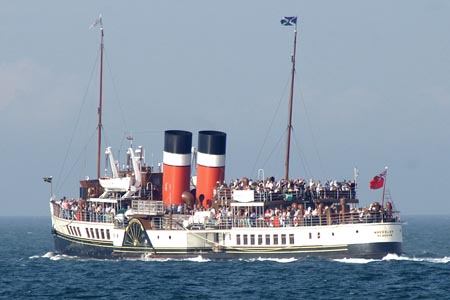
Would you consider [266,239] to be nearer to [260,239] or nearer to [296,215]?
[260,239]

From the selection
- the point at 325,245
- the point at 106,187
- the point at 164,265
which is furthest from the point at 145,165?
the point at 325,245

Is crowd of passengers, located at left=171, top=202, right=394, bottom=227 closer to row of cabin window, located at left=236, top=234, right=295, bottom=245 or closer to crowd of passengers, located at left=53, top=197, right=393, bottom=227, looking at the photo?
crowd of passengers, located at left=53, top=197, right=393, bottom=227

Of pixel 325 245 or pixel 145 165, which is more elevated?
pixel 145 165

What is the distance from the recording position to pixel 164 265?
72625 mm

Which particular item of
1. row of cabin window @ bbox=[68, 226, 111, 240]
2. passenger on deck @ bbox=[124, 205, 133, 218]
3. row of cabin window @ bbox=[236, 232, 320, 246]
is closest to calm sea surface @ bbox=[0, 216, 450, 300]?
row of cabin window @ bbox=[236, 232, 320, 246]

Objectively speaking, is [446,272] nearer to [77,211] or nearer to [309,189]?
[309,189]

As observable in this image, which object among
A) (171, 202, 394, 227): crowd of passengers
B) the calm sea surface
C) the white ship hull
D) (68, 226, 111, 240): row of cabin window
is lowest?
the calm sea surface

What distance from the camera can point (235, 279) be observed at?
64188 mm

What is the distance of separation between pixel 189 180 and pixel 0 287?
19.0 metres

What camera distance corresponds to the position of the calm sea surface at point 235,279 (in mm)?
59375

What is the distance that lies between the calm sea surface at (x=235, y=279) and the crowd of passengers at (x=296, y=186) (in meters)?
4.79

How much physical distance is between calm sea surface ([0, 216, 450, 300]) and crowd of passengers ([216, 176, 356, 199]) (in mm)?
4790

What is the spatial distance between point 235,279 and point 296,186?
11.5 meters

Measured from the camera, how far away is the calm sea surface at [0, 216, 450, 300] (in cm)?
5938
